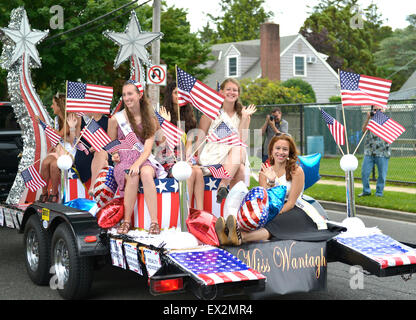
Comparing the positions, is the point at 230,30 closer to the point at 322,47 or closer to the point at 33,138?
the point at 322,47

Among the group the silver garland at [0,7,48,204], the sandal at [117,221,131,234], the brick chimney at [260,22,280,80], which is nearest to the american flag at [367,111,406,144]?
the sandal at [117,221,131,234]

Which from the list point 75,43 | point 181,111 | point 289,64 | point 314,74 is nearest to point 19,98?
point 181,111

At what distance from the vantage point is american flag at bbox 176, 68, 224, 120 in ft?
19.2

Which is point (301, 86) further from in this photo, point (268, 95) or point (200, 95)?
point (200, 95)

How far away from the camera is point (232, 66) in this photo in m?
46.3

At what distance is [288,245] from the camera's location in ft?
17.2

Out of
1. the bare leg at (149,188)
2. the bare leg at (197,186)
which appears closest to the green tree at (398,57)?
the bare leg at (197,186)

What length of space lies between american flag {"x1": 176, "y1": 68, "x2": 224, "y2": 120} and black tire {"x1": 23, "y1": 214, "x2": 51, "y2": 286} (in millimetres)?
2022

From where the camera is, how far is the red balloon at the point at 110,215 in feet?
19.7

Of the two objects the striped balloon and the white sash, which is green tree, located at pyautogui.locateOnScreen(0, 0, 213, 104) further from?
the striped balloon

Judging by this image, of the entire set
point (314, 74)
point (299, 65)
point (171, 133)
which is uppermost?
point (299, 65)

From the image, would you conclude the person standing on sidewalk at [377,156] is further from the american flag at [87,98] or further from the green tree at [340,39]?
the green tree at [340,39]

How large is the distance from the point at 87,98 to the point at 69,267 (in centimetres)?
211

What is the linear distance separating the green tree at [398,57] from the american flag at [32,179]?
181ft
